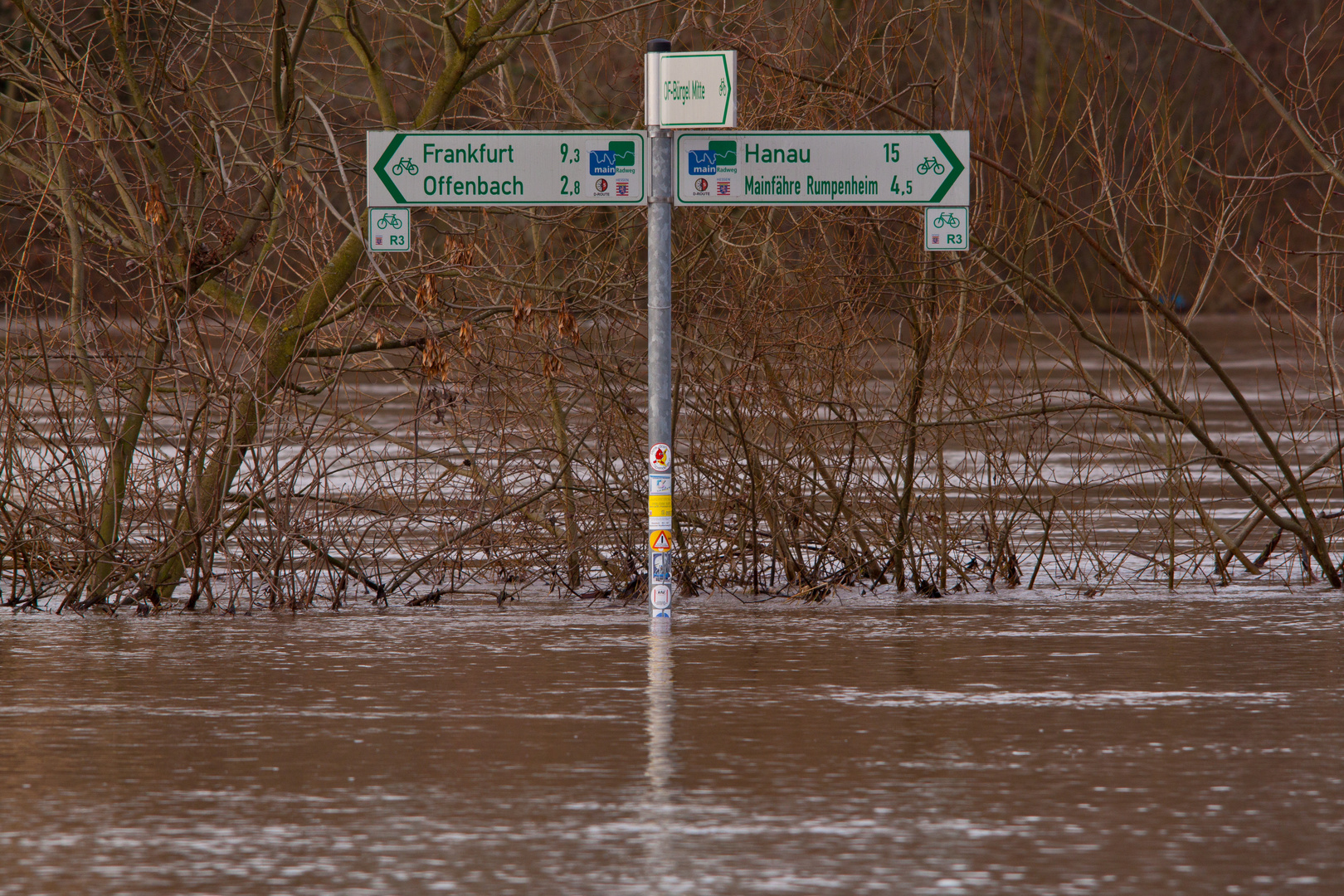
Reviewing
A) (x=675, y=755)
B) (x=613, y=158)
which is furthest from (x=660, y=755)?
(x=613, y=158)

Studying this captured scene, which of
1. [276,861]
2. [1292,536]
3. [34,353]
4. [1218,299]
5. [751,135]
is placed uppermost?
[1218,299]

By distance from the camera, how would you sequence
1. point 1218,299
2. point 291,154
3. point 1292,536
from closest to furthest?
point 291,154
point 1292,536
point 1218,299

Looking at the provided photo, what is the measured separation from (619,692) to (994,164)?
4180 mm

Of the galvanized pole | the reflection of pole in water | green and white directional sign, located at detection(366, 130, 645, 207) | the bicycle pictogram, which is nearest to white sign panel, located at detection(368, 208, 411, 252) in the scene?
green and white directional sign, located at detection(366, 130, 645, 207)

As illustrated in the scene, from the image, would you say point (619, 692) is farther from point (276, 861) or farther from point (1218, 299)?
point (1218, 299)

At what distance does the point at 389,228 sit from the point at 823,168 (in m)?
2.19

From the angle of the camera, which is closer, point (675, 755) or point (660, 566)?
point (675, 755)

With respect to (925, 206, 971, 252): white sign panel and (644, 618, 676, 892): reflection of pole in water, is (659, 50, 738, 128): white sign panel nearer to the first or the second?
(925, 206, 971, 252): white sign panel

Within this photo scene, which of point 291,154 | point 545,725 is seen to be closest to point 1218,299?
point 291,154

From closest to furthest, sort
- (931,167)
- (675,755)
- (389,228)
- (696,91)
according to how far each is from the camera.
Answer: (675,755) < (696,91) < (389,228) < (931,167)

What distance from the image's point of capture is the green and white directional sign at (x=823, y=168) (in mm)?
9688

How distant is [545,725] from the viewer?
726 centimetres

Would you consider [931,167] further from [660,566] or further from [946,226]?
[660,566]

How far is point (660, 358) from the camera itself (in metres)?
9.67
